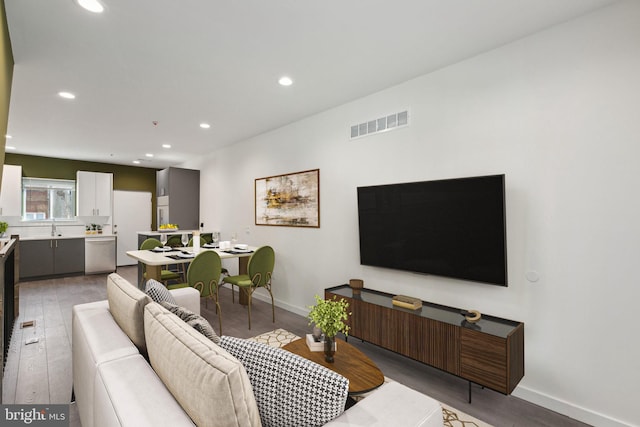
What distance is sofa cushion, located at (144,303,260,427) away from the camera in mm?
879

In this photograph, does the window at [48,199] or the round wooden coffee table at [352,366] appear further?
the window at [48,199]

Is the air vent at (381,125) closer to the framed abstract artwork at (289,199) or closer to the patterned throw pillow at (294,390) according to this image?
the framed abstract artwork at (289,199)

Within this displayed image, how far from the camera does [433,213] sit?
274 cm

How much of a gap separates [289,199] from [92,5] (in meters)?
2.96

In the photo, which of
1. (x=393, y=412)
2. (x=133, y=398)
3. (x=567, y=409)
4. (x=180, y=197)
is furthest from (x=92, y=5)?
(x=180, y=197)

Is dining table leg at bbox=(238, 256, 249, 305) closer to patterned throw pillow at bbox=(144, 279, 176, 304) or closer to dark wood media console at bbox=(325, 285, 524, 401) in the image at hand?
dark wood media console at bbox=(325, 285, 524, 401)

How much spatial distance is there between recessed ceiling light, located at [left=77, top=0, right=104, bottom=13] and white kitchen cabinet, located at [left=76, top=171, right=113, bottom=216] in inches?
263

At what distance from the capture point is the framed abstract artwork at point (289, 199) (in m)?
4.12

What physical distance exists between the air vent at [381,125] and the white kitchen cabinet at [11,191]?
7203mm

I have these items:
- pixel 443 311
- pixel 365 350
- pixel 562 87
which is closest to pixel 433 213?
pixel 443 311

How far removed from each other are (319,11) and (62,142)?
5875mm

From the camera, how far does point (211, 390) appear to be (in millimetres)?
890

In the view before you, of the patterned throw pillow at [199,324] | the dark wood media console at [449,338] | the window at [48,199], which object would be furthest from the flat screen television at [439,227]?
the window at [48,199]

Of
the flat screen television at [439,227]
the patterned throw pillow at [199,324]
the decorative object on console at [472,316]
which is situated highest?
the flat screen television at [439,227]
